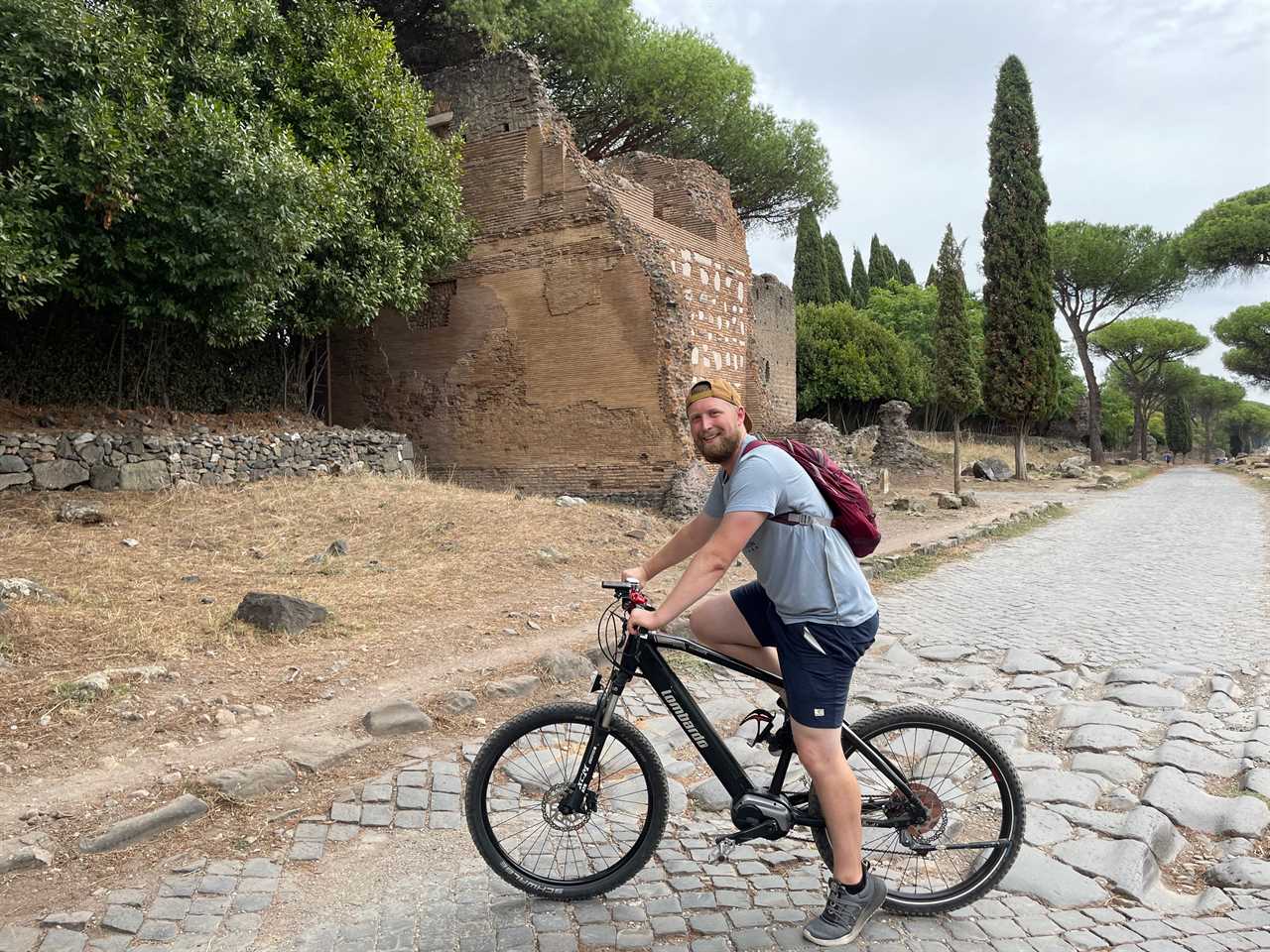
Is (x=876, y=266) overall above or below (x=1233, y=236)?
above

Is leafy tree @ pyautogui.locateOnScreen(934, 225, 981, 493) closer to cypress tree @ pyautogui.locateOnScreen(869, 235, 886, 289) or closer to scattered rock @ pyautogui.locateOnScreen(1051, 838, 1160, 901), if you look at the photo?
scattered rock @ pyautogui.locateOnScreen(1051, 838, 1160, 901)

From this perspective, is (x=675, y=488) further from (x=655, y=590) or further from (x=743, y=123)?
(x=743, y=123)

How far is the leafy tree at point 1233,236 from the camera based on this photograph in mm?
33438

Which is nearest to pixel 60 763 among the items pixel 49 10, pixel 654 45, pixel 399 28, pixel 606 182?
pixel 49 10

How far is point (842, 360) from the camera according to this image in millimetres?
37312

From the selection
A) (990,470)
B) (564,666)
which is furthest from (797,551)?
(990,470)

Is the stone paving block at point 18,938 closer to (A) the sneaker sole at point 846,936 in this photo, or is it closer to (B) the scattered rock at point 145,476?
(A) the sneaker sole at point 846,936

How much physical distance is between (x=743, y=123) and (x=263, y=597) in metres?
26.9

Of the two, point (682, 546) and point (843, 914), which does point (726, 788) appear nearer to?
point (843, 914)

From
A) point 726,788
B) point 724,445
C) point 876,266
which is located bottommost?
point 726,788

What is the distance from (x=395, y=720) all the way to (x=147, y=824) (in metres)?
1.45

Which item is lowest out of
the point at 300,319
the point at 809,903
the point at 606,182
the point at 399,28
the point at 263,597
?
the point at 809,903

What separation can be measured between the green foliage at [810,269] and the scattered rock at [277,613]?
3852 centimetres

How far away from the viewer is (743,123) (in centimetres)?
2961
